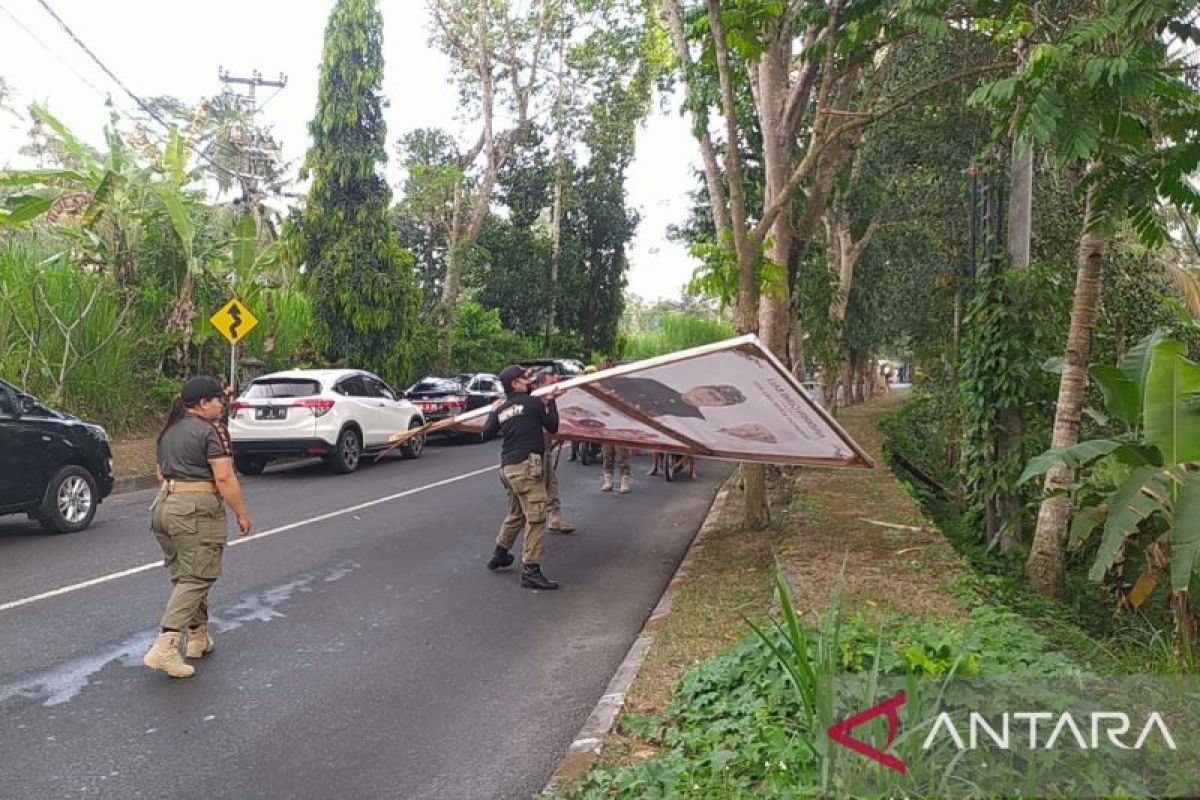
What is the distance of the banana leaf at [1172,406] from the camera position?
559 cm

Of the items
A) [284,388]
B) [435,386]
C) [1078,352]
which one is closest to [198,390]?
[1078,352]

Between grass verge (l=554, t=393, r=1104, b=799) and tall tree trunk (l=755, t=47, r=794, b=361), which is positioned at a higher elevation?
tall tree trunk (l=755, t=47, r=794, b=361)

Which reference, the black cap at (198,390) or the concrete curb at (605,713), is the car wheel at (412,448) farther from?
the black cap at (198,390)

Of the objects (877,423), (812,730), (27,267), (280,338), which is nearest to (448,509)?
(812,730)

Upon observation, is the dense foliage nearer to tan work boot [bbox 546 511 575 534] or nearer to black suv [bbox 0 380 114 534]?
black suv [bbox 0 380 114 534]

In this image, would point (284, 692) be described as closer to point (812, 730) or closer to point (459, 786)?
point (459, 786)

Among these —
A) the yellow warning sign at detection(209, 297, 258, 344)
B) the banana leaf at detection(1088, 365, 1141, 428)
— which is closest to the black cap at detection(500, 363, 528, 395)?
the banana leaf at detection(1088, 365, 1141, 428)

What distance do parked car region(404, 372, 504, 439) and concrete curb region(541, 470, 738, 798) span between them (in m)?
13.3

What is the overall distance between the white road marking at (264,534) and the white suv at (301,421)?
2.11 meters

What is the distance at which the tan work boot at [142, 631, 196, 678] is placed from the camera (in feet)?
18.3

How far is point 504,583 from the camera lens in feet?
27.1

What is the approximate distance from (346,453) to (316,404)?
1054mm

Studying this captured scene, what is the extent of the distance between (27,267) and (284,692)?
14.3 m

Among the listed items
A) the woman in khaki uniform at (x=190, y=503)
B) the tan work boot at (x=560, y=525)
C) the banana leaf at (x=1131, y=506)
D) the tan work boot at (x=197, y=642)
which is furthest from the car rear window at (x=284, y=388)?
the banana leaf at (x=1131, y=506)
